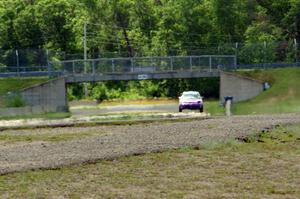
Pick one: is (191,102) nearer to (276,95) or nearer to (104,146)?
(276,95)

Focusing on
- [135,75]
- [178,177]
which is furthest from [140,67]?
[178,177]

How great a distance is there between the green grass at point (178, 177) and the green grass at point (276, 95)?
104ft

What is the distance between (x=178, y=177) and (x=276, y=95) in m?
48.3

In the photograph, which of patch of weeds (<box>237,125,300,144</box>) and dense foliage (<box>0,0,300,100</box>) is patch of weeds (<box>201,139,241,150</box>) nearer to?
patch of weeds (<box>237,125,300,144</box>)

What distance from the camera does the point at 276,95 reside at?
62844mm

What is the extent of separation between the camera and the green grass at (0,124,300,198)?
13.7 m

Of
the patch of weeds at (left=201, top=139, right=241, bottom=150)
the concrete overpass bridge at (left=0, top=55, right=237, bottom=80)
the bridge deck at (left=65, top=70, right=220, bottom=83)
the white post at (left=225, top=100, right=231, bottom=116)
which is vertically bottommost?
the white post at (left=225, top=100, right=231, bottom=116)

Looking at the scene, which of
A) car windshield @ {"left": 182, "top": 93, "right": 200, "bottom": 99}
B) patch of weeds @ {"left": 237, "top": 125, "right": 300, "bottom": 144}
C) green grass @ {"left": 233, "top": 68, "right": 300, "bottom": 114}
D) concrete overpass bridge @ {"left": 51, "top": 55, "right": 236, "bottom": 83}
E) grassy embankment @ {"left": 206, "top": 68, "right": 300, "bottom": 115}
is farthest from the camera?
concrete overpass bridge @ {"left": 51, "top": 55, "right": 236, "bottom": 83}

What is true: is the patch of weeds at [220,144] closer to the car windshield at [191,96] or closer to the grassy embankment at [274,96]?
the grassy embankment at [274,96]

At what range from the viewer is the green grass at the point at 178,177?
13.7 metres

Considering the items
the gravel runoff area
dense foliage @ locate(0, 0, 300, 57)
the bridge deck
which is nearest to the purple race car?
the bridge deck

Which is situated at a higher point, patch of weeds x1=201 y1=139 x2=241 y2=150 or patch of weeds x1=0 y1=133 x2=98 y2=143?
patch of weeds x1=201 y1=139 x2=241 y2=150

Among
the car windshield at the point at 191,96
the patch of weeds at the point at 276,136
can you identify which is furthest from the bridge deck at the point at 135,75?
the patch of weeds at the point at 276,136

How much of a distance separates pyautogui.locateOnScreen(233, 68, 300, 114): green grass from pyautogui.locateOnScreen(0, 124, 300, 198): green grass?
31.7 meters
